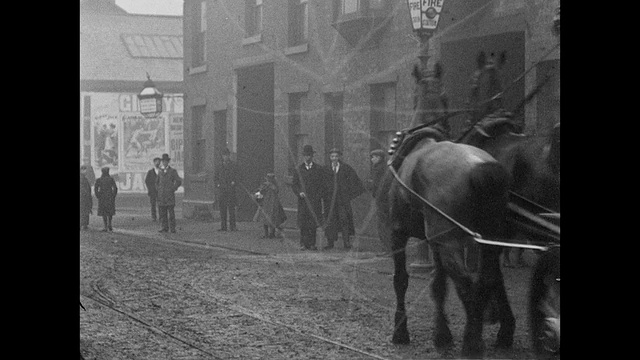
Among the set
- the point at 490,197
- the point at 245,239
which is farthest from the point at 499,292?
the point at 245,239

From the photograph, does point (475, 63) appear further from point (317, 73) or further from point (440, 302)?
point (440, 302)

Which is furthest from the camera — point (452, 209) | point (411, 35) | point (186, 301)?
point (186, 301)

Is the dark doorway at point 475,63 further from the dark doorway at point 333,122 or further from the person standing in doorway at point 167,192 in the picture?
the person standing in doorway at point 167,192

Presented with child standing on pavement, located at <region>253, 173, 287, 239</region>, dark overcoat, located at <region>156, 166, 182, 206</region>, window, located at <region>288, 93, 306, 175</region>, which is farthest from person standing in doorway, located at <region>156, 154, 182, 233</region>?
window, located at <region>288, 93, 306, 175</region>

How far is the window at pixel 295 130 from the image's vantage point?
3182mm

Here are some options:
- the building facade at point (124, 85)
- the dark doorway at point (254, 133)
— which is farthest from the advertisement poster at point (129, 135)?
the dark doorway at point (254, 133)

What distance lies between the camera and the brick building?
301cm

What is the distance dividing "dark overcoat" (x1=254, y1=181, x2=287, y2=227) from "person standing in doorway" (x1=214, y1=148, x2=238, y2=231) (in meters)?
0.15

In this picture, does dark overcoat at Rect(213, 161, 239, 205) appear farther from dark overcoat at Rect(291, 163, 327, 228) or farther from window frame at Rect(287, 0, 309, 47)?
window frame at Rect(287, 0, 309, 47)

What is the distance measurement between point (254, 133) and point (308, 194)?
15.6 inches
